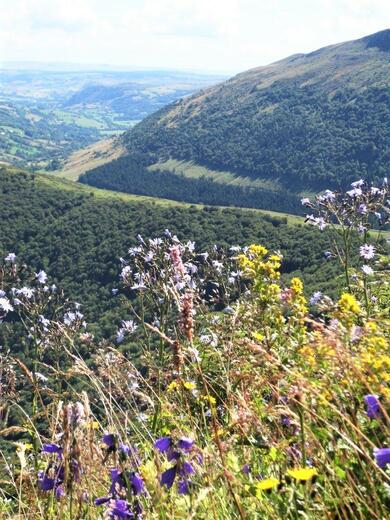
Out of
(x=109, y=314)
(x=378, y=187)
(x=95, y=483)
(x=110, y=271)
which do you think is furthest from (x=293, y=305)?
(x=110, y=271)

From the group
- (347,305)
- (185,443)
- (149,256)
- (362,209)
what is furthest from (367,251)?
(185,443)

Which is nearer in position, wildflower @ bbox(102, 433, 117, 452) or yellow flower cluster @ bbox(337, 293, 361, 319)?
wildflower @ bbox(102, 433, 117, 452)

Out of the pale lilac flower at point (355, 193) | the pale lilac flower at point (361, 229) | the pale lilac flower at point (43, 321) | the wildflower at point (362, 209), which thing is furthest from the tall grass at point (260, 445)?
the pale lilac flower at point (355, 193)

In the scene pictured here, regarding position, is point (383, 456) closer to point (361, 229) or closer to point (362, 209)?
point (361, 229)

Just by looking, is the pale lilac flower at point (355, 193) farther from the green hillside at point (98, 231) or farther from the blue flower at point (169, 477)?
the green hillside at point (98, 231)

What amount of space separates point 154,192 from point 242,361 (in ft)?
645

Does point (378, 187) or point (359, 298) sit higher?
point (378, 187)

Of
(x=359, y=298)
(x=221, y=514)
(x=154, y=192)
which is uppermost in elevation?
(x=221, y=514)

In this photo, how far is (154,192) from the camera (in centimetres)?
19788

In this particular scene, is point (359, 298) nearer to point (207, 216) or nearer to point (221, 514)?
point (221, 514)

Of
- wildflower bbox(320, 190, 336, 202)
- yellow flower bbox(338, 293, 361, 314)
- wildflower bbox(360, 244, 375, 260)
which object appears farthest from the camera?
wildflower bbox(320, 190, 336, 202)

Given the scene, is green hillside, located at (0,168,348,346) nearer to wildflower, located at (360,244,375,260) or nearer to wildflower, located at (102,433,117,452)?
wildflower, located at (360,244,375,260)

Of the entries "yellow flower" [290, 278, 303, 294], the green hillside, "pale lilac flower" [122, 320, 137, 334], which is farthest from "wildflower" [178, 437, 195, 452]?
the green hillside

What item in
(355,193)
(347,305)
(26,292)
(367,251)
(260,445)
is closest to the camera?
(260,445)
